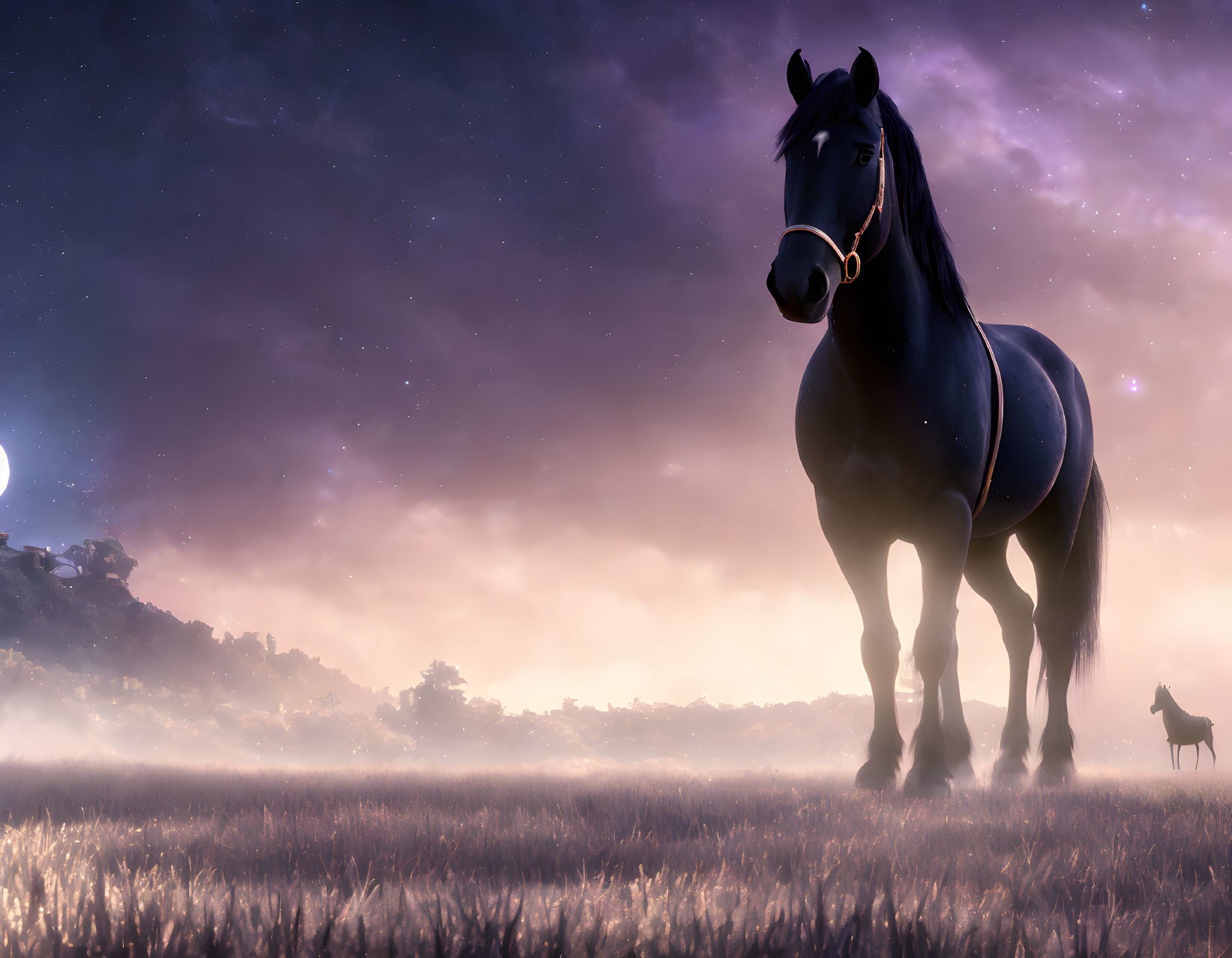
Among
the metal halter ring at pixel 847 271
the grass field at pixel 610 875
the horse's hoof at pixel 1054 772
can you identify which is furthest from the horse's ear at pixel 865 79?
the horse's hoof at pixel 1054 772

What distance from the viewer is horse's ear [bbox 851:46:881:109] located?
426 cm

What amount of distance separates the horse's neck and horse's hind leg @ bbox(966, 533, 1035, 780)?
2989mm

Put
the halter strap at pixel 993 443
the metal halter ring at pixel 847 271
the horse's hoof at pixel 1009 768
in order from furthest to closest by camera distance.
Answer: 1. the horse's hoof at pixel 1009 768
2. the halter strap at pixel 993 443
3. the metal halter ring at pixel 847 271

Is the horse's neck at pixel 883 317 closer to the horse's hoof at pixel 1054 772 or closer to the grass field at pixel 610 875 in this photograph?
the grass field at pixel 610 875

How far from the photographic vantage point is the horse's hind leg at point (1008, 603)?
7051 millimetres

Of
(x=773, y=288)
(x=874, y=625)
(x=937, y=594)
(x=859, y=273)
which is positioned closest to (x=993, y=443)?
(x=937, y=594)

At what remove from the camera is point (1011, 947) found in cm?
166

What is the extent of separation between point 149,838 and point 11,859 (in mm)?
538

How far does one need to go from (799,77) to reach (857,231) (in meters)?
1.11

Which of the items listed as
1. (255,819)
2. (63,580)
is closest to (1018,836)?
(255,819)

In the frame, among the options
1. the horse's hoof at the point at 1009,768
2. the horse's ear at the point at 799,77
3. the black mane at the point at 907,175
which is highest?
the horse's ear at the point at 799,77

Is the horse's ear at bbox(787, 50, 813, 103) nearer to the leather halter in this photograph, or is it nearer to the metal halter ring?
the leather halter

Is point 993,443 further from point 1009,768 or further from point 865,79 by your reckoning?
point 1009,768

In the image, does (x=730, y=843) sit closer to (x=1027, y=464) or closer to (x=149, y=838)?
(x=149, y=838)
